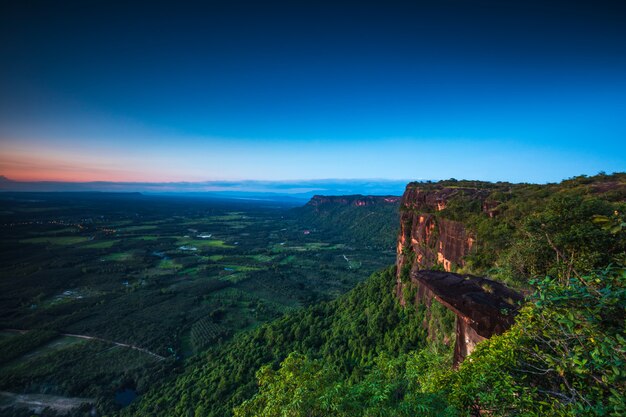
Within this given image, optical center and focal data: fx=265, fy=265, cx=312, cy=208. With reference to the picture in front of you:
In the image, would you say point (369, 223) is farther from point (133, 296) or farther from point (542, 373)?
point (542, 373)

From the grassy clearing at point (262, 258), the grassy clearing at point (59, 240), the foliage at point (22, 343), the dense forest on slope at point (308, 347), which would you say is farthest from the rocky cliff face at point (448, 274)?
the grassy clearing at point (59, 240)

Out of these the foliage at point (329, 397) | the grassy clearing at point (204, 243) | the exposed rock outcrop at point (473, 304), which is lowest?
the grassy clearing at point (204, 243)

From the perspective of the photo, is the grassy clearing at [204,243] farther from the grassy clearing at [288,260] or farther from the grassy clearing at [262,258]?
the grassy clearing at [288,260]

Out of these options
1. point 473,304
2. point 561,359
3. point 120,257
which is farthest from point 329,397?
point 120,257

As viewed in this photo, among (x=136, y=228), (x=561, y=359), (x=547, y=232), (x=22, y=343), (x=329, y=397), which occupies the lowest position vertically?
(x=22, y=343)

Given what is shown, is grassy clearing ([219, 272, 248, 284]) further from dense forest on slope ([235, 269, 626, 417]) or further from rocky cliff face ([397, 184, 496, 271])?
dense forest on slope ([235, 269, 626, 417])

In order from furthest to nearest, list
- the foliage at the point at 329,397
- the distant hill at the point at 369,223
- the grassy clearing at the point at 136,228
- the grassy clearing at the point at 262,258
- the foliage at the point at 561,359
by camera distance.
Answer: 1. the grassy clearing at the point at 136,228
2. the distant hill at the point at 369,223
3. the grassy clearing at the point at 262,258
4. the foliage at the point at 329,397
5. the foliage at the point at 561,359
